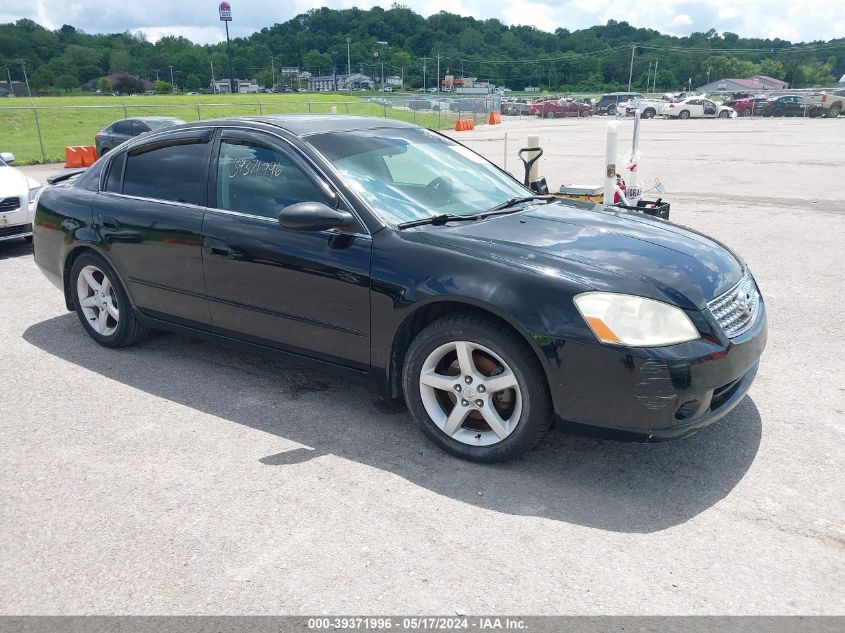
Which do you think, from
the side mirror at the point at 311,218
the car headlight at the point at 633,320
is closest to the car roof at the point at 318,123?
the side mirror at the point at 311,218

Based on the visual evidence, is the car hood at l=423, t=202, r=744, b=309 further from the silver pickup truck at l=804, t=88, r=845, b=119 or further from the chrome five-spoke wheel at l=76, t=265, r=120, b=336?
the silver pickup truck at l=804, t=88, r=845, b=119

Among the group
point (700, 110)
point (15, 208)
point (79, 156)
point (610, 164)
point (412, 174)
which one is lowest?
point (700, 110)

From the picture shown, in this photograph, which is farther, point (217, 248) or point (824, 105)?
point (824, 105)

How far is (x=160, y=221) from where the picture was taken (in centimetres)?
457

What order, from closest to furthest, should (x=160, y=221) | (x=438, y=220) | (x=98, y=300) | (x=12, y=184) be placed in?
(x=438, y=220), (x=160, y=221), (x=98, y=300), (x=12, y=184)

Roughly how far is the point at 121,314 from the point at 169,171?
3.67 ft

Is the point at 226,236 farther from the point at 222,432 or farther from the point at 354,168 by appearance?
the point at 222,432

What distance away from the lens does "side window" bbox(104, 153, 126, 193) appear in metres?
5.02

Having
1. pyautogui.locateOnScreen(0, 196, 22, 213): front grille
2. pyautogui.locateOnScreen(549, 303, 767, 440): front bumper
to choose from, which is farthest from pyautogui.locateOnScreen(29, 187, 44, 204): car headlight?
pyautogui.locateOnScreen(549, 303, 767, 440): front bumper

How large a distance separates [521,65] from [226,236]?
157 m

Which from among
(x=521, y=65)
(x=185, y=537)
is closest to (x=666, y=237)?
(x=185, y=537)

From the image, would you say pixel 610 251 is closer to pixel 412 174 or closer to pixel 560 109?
pixel 412 174

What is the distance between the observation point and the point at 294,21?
174m

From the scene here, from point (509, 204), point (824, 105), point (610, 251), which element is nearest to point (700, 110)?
Result: point (824, 105)
